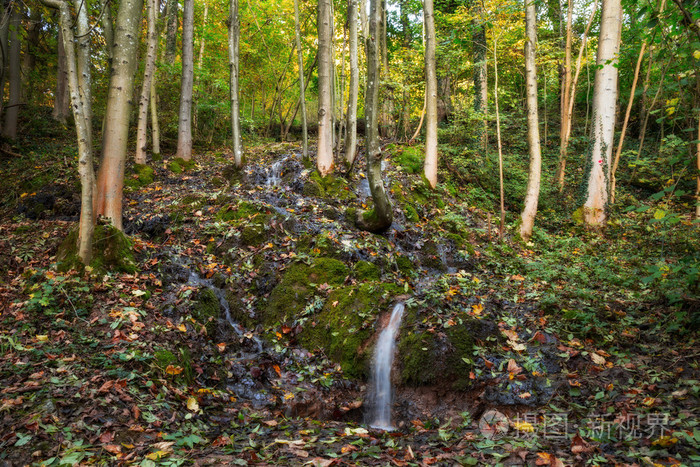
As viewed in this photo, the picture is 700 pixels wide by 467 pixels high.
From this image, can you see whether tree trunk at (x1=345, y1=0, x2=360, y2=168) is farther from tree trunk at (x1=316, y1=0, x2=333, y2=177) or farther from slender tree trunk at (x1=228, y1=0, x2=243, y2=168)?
slender tree trunk at (x1=228, y1=0, x2=243, y2=168)

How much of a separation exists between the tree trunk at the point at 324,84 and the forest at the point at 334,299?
6 cm

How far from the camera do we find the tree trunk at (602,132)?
967 centimetres

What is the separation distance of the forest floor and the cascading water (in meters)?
0.18

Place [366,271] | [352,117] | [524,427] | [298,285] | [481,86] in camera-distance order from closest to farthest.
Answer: [524,427]
[298,285]
[366,271]
[352,117]
[481,86]

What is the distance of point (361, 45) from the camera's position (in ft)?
56.0

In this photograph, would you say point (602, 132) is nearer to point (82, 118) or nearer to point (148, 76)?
point (82, 118)

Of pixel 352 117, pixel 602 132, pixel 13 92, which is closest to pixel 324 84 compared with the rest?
pixel 352 117

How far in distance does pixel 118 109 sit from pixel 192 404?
458 cm

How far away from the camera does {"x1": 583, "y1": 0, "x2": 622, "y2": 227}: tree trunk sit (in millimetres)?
9674

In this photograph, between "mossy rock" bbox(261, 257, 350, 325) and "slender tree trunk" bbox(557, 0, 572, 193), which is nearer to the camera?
"mossy rock" bbox(261, 257, 350, 325)

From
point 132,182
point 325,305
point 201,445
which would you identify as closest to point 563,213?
point 325,305

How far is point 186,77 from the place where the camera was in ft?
38.9

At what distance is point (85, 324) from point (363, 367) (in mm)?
3649

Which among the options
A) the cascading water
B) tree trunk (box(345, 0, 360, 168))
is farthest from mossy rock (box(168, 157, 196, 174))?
the cascading water
